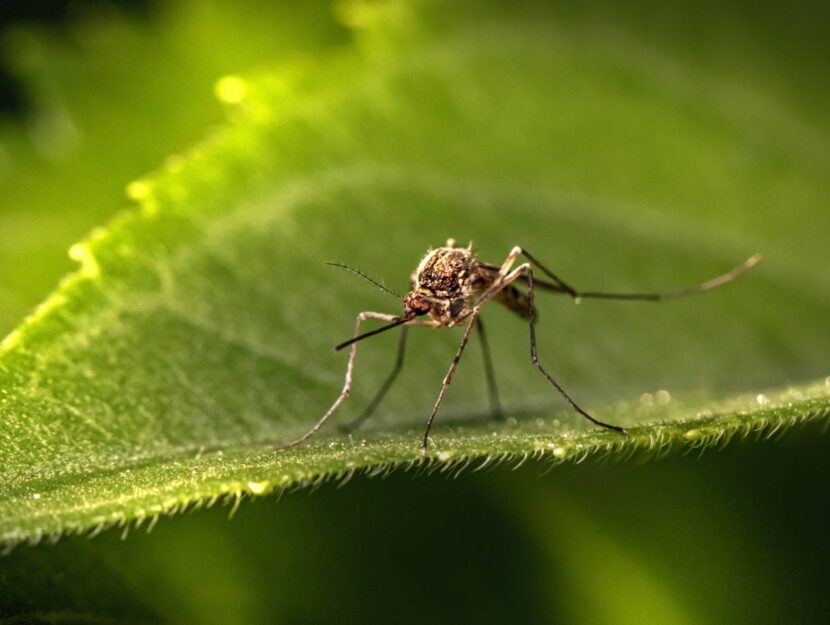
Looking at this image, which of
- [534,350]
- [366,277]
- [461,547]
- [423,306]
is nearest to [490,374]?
[534,350]

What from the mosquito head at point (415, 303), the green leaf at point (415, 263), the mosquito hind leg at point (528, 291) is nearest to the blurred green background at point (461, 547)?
the green leaf at point (415, 263)

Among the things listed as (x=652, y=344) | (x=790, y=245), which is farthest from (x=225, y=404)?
(x=790, y=245)

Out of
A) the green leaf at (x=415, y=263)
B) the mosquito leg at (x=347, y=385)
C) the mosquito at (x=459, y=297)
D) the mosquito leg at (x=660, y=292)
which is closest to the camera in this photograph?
the green leaf at (x=415, y=263)

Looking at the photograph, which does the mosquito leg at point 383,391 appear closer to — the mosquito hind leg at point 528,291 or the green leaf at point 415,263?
the green leaf at point 415,263

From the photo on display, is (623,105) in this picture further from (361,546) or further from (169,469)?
Result: (169,469)

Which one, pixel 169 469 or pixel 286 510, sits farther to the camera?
pixel 286 510

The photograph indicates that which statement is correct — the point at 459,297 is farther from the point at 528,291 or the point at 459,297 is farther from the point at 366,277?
the point at 366,277

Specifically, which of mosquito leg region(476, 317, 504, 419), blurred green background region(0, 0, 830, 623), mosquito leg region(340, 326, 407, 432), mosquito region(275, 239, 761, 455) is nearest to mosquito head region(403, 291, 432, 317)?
mosquito region(275, 239, 761, 455)
